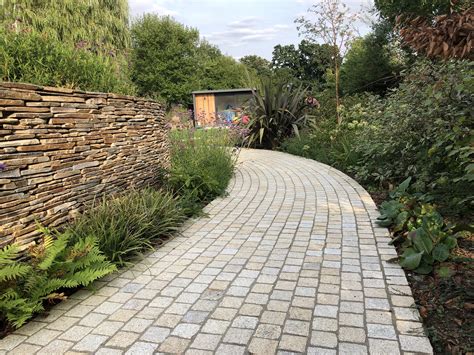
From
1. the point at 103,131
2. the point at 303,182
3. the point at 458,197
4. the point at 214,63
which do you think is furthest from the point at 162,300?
the point at 214,63

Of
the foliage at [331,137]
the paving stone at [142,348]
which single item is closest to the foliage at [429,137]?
the foliage at [331,137]

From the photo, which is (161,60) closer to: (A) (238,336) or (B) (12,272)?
(B) (12,272)

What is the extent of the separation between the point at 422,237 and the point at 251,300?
1.51 meters

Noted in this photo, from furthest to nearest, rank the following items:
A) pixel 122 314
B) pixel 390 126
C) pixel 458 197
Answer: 1. pixel 390 126
2. pixel 458 197
3. pixel 122 314

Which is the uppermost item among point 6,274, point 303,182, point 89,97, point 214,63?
point 214,63

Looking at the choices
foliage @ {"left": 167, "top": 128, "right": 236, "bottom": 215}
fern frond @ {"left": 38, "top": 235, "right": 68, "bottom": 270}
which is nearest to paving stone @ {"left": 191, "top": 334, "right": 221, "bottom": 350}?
fern frond @ {"left": 38, "top": 235, "right": 68, "bottom": 270}

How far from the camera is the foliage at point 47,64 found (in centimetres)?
339

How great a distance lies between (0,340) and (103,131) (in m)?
2.34

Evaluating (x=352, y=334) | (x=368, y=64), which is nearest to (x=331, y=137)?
(x=352, y=334)

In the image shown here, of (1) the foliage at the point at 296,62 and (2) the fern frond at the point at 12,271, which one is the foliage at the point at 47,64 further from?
(1) the foliage at the point at 296,62

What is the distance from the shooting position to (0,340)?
6.93 ft

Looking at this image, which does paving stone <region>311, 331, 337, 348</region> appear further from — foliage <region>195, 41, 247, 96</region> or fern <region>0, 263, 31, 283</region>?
foliage <region>195, 41, 247, 96</region>

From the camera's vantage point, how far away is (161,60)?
24469 millimetres

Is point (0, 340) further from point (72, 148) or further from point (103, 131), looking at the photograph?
point (103, 131)
